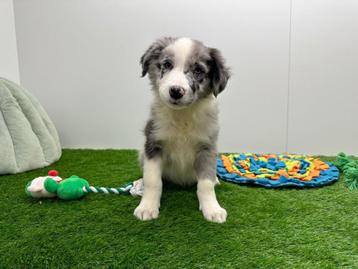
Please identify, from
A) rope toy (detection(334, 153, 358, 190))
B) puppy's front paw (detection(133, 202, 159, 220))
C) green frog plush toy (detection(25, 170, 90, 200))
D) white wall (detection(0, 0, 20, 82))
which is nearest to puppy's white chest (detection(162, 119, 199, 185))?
puppy's front paw (detection(133, 202, 159, 220))

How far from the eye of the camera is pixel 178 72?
1.55 meters

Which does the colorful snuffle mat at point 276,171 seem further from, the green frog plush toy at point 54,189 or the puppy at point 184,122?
the green frog plush toy at point 54,189

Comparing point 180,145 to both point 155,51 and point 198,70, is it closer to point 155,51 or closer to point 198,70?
point 198,70

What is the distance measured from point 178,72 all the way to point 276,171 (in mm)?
1231

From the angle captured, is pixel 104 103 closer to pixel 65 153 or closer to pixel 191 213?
pixel 65 153

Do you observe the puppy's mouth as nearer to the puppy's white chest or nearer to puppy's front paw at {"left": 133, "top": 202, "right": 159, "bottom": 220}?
the puppy's white chest

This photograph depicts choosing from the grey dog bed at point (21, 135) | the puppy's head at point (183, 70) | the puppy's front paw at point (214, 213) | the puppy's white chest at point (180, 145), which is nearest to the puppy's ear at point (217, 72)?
the puppy's head at point (183, 70)

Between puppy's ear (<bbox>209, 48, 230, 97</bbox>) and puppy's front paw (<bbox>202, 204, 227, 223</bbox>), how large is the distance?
59cm

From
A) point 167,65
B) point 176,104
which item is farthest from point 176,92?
point 167,65

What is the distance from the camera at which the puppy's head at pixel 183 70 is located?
4.90 feet

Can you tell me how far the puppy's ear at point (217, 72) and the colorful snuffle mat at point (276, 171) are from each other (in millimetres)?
731

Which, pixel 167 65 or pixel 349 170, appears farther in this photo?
pixel 349 170

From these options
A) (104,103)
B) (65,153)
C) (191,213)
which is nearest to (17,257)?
(191,213)

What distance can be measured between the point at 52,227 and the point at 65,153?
1.80m
